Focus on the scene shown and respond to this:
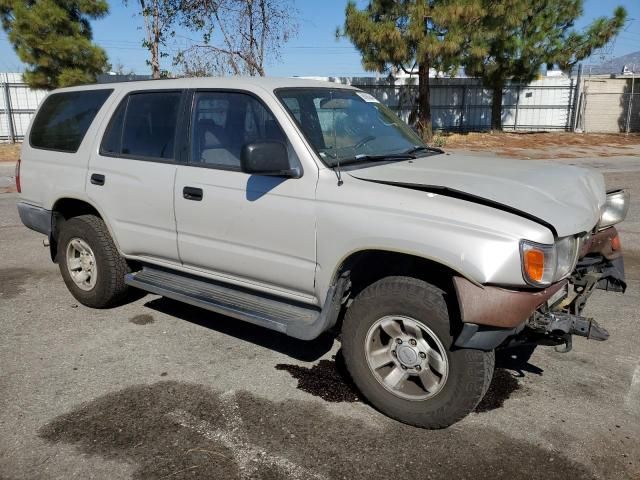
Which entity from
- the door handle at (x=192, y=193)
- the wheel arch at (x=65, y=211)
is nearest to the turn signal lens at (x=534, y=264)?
the door handle at (x=192, y=193)

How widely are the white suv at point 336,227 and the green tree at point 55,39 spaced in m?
14.1

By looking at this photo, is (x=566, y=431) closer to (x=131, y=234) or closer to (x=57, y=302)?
(x=131, y=234)

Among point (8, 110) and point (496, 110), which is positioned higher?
point (8, 110)

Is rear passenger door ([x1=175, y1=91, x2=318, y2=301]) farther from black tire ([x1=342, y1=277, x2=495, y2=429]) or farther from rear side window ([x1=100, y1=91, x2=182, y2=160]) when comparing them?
black tire ([x1=342, y1=277, x2=495, y2=429])

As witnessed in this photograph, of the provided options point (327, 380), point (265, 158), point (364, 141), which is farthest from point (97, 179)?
point (327, 380)

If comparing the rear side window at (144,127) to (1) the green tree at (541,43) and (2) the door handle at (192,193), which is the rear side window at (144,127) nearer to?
(2) the door handle at (192,193)

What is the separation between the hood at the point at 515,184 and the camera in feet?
10.3

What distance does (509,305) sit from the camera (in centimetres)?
294

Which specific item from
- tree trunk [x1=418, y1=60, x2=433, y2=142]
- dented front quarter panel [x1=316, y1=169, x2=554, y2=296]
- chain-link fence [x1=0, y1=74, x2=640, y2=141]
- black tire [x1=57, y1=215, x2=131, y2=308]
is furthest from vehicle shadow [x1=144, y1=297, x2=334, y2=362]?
chain-link fence [x1=0, y1=74, x2=640, y2=141]

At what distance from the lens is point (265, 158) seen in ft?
11.4

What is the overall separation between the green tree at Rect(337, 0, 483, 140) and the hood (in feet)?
50.3

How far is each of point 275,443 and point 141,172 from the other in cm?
233

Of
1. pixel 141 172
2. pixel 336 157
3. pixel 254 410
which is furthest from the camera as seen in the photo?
pixel 141 172

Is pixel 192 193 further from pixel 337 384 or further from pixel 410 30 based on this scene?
pixel 410 30
